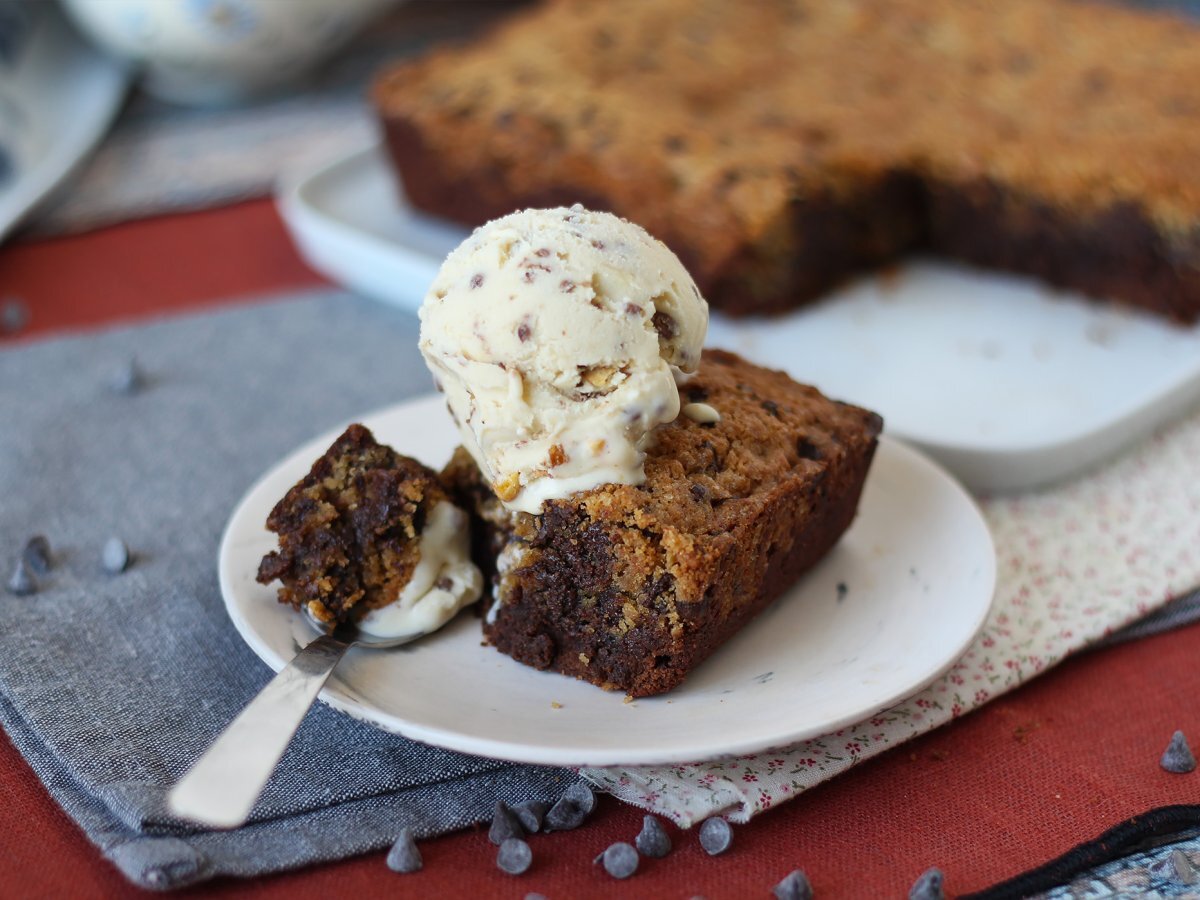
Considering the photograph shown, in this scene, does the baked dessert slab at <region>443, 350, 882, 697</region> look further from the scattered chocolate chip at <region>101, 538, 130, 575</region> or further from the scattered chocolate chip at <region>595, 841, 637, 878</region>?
the scattered chocolate chip at <region>101, 538, 130, 575</region>

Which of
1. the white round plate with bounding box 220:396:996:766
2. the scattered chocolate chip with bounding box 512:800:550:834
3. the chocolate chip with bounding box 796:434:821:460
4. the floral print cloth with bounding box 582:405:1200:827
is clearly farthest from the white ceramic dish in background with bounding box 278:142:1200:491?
the scattered chocolate chip with bounding box 512:800:550:834

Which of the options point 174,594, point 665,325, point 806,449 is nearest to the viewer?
point 665,325

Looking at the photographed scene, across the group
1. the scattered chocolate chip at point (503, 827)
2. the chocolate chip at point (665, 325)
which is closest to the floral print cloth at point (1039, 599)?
the scattered chocolate chip at point (503, 827)

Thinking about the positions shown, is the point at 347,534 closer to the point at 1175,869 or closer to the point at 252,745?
the point at 252,745

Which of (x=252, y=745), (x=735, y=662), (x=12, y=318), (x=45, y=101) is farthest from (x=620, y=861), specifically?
(x=45, y=101)

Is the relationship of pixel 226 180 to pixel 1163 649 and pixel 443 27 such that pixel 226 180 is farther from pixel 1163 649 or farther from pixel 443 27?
pixel 1163 649

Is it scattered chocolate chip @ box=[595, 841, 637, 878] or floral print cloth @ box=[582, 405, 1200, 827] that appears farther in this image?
floral print cloth @ box=[582, 405, 1200, 827]
